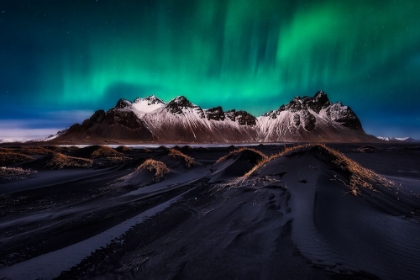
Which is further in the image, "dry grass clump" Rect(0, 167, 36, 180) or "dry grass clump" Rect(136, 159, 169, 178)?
"dry grass clump" Rect(136, 159, 169, 178)

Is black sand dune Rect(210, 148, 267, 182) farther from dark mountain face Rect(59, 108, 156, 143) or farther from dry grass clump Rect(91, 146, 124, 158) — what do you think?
dark mountain face Rect(59, 108, 156, 143)

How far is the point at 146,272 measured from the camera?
3.05m

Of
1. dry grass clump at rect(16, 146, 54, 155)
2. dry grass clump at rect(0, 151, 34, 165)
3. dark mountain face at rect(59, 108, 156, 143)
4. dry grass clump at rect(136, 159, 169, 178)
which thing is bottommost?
dry grass clump at rect(16, 146, 54, 155)

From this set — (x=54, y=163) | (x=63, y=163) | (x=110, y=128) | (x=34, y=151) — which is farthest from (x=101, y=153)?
(x=110, y=128)

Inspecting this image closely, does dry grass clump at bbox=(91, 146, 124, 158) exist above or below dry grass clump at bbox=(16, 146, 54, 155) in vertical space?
above

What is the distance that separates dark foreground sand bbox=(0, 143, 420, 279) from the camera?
118 inches

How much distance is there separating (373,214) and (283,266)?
11.0 ft

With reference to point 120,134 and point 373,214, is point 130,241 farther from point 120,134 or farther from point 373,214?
point 120,134

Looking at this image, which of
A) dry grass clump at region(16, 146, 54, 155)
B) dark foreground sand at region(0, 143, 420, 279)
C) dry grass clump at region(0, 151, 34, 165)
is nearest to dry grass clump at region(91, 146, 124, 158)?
dry grass clump at region(0, 151, 34, 165)

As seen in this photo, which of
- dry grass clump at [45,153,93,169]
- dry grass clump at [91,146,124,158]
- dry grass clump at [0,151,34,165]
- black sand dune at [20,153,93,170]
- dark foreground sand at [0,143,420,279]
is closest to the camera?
dark foreground sand at [0,143,420,279]

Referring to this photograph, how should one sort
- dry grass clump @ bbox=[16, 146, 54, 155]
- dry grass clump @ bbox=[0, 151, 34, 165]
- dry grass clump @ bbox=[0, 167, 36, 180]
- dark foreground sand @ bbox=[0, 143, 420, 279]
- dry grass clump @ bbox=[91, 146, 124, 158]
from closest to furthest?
1. dark foreground sand @ bbox=[0, 143, 420, 279]
2. dry grass clump @ bbox=[0, 167, 36, 180]
3. dry grass clump @ bbox=[0, 151, 34, 165]
4. dry grass clump @ bbox=[91, 146, 124, 158]
5. dry grass clump @ bbox=[16, 146, 54, 155]

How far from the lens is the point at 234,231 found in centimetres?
415

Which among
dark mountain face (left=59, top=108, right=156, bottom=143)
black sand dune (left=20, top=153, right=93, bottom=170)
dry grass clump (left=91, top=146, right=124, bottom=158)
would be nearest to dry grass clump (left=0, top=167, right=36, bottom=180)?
black sand dune (left=20, top=153, right=93, bottom=170)

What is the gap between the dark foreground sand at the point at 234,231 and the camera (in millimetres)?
2986
